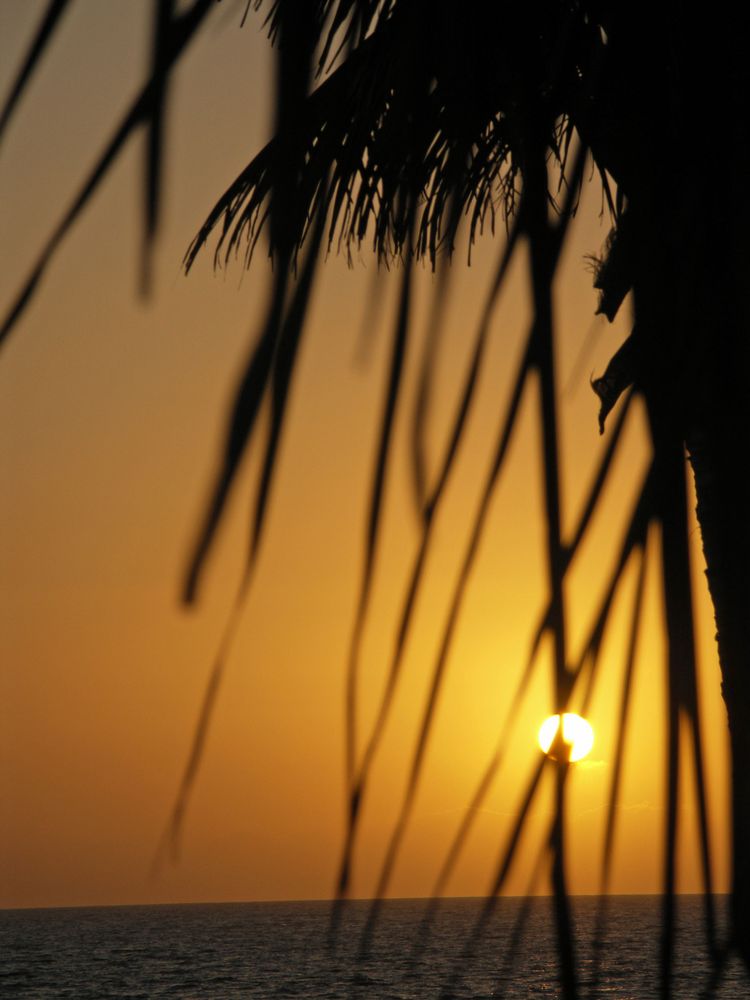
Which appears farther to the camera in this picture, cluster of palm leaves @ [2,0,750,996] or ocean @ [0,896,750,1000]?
ocean @ [0,896,750,1000]

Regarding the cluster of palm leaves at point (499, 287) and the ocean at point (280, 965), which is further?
the ocean at point (280, 965)

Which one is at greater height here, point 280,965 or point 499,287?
point 280,965

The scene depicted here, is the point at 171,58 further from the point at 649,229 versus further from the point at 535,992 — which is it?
the point at 535,992

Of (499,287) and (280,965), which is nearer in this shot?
(499,287)

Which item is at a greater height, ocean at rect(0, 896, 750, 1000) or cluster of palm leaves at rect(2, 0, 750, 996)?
ocean at rect(0, 896, 750, 1000)

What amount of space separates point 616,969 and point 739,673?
48776 millimetres

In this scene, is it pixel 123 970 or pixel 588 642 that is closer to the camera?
pixel 588 642

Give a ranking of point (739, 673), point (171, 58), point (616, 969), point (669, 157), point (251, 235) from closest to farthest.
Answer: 1. point (171, 58)
2. point (669, 157)
3. point (739, 673)
4. point (251, 235)
5. point (616, 969)

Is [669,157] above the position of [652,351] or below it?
above

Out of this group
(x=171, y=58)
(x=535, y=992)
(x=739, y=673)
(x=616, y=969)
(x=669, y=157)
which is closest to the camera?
(x=171, y=58)

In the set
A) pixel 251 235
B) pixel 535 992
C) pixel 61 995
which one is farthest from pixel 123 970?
pixel 251 235

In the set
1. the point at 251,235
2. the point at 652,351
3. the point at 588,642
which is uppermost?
the point at 251,235

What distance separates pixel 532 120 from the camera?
453mm

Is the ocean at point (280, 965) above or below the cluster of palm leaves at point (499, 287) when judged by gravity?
above
